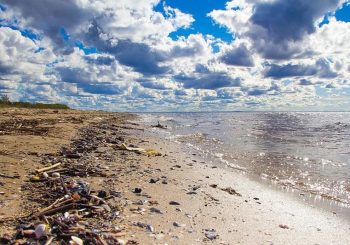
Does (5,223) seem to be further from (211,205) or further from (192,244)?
(211,205)

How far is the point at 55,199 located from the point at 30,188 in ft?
3.80

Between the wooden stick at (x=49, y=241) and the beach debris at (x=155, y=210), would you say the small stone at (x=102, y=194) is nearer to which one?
the beach debris at (x=155, y=210)

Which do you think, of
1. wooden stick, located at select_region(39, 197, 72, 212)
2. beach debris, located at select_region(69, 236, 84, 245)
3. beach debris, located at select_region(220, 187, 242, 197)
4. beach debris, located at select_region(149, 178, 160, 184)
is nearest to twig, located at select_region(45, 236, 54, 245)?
beach debris, located at select_region(69, 236, 84, 245)

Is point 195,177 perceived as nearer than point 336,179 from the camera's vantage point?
Yes

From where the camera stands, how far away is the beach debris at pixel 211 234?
5.69 m

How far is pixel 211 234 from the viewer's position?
5.82 metres

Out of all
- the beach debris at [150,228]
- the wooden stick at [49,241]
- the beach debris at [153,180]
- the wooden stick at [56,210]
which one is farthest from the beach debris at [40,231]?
the beach debris at [153,180]

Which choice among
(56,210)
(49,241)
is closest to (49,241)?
(49,241)

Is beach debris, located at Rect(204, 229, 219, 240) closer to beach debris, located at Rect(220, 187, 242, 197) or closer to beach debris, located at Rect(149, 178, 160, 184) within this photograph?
beach debris, located at Rect(220, 187, 242, 197)

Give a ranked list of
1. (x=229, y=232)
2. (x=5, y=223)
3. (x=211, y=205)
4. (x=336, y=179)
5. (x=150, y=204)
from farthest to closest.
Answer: (x=336, y=179), (x=211, y=205), (x=150, y=204), (x=229, y=232), (x=5, y=223)

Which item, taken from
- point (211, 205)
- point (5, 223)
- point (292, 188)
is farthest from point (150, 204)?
point (292, 188)

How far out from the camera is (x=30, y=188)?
7.34m

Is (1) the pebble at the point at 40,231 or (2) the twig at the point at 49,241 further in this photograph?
(1) the pebble at the point at 40,231

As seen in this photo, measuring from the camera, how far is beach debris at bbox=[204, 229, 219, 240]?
569 centimetres
